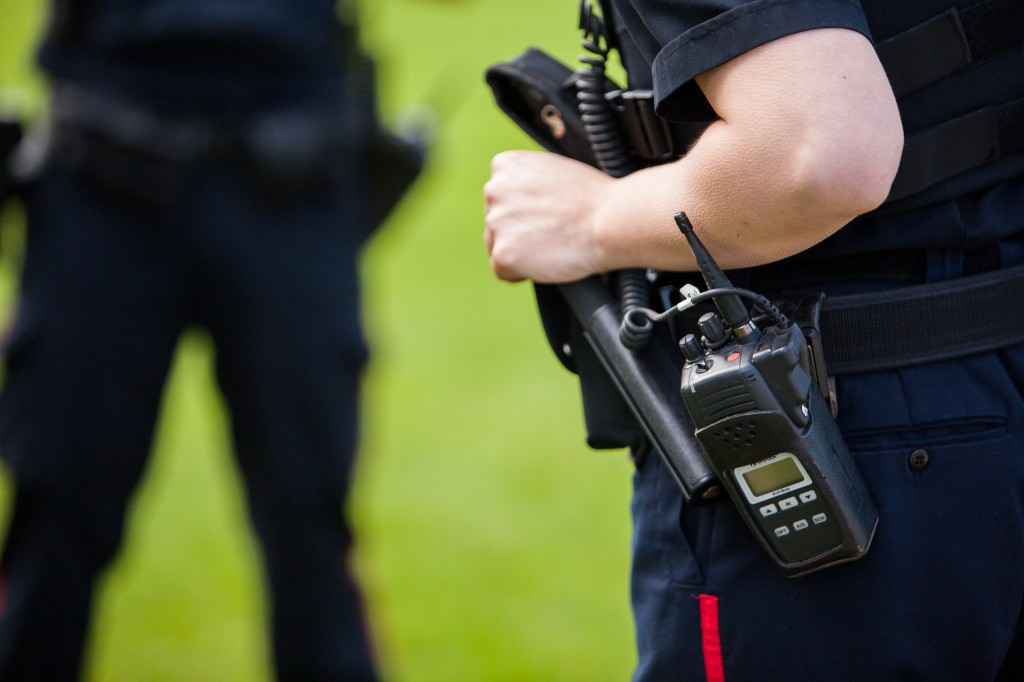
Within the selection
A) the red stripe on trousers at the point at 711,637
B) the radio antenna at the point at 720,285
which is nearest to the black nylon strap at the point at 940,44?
the radio antenna at the point at 720,285

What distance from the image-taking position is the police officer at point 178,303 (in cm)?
247

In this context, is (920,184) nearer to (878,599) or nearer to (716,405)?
(716,405)

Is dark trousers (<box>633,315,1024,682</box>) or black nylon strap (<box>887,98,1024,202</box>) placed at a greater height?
black nylon strap (<box>887,98,1024,202</box>)

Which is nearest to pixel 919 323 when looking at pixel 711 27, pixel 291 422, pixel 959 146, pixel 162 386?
pixel 959 146

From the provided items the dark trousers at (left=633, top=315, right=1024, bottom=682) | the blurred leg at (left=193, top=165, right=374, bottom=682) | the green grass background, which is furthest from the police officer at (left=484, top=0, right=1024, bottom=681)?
the green grass background

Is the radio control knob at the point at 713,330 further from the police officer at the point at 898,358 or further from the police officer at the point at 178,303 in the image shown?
the police officer at the point at 178,303

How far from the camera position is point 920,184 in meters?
1.17

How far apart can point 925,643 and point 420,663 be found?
2.17m

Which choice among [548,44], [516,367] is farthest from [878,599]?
[548,44]

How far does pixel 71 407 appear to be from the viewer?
2469 millimetres

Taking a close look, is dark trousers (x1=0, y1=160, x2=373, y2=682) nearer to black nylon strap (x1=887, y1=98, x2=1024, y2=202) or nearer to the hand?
the hand

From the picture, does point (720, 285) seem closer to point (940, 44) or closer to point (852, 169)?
point (852, 169)

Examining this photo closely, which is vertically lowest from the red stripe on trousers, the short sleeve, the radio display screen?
the red stripe on trousers

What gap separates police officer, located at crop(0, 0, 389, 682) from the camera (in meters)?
2.47
